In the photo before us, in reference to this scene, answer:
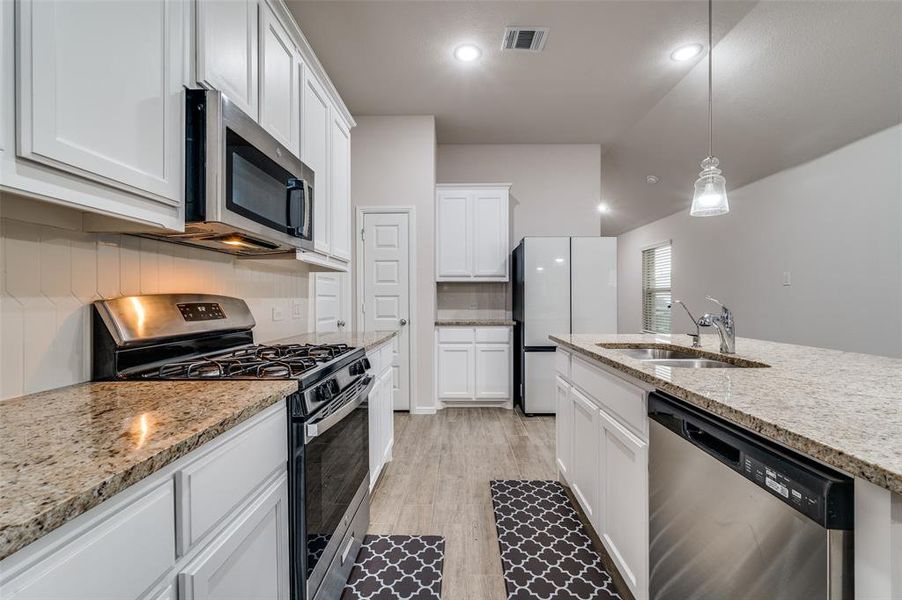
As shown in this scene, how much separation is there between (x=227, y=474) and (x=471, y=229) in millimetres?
3546

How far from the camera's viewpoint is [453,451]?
2865 millimetres

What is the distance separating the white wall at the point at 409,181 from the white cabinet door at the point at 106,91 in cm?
275

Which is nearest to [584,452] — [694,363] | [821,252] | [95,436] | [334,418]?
[694,363]

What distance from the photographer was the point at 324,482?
49.7 inches

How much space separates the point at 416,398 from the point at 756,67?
156 inches

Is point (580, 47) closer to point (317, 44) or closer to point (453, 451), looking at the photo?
point (317, 44)

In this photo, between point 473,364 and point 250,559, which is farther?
point 473,364

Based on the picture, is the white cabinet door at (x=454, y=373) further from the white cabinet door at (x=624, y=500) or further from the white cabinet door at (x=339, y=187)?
the white cabinet door at (x=624, y=500)

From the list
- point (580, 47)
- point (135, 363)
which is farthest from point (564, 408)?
point (580, 47)

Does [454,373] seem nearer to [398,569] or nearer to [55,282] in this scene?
[398,569]

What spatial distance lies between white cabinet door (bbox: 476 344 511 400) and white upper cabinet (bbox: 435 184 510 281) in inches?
31.6

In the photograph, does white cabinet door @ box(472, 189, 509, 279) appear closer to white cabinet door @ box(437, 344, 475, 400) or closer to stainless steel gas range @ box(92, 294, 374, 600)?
white cabinet door @ box(437, 344, 475, 400)

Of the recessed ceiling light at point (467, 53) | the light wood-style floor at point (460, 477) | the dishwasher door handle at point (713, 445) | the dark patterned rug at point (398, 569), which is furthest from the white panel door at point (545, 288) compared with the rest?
the dishwasher door handle at point (713, 445)

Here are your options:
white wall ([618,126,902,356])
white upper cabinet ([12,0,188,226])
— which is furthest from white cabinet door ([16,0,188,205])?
white wall ([618,126,902,356])
